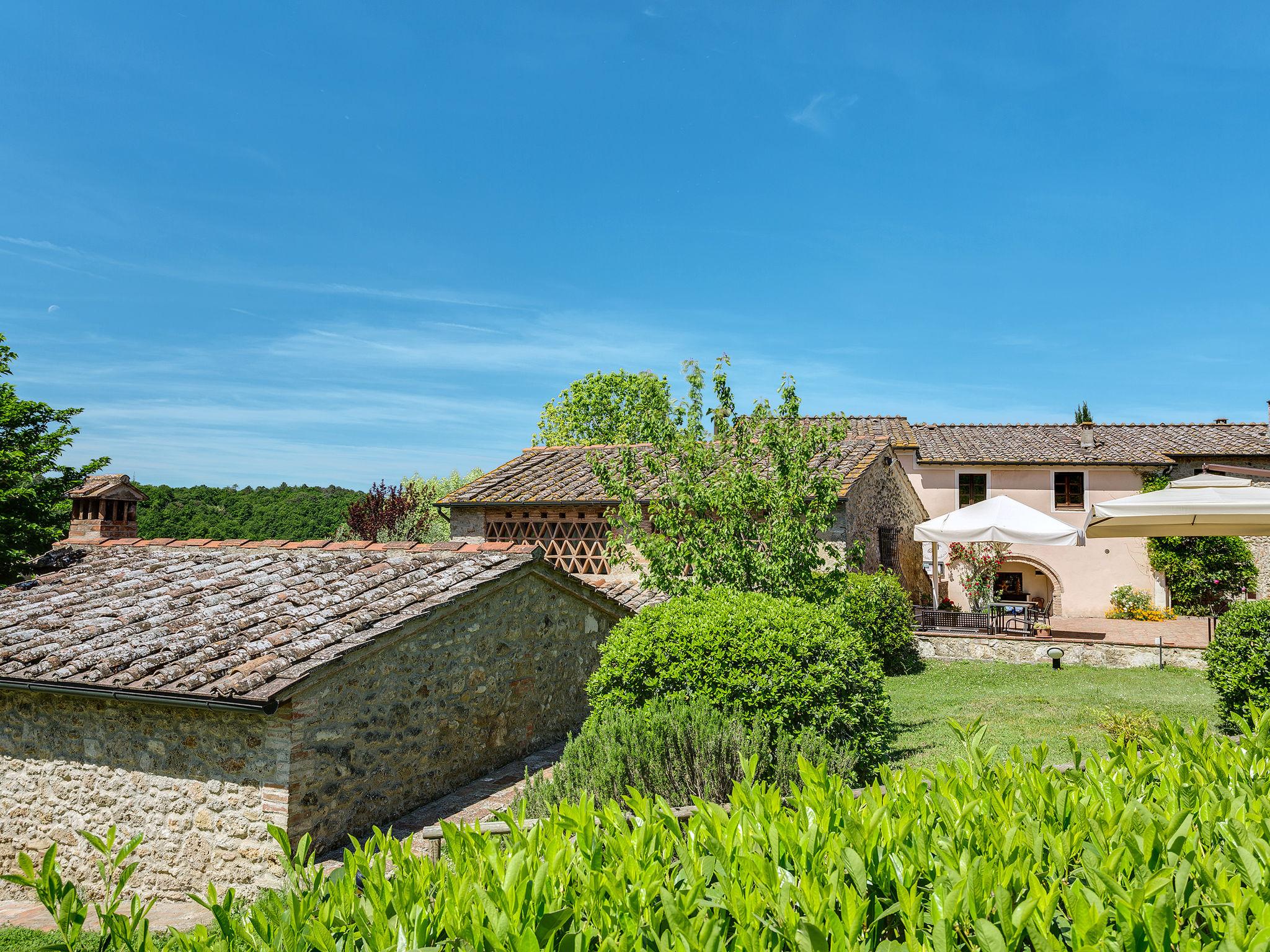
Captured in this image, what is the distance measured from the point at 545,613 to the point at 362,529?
24.7 meters

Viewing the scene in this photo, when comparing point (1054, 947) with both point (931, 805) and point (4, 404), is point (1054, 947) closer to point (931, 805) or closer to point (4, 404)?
point (931, 805)

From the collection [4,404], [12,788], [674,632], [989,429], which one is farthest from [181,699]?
[989,429]

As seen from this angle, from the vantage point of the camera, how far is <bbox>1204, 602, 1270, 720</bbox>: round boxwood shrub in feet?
30.5

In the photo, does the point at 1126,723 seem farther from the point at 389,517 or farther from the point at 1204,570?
the point at 389,517

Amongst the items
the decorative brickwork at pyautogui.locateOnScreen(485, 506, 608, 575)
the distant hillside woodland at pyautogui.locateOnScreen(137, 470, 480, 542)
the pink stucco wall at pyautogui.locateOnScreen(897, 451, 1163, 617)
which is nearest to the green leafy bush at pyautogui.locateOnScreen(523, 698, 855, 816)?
the decorative brickwork at pyautogui.locateOnScreen(485, 506, 608, 575)

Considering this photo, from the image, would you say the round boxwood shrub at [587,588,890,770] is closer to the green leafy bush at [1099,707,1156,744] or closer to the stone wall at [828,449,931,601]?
the green leafy bush at [1099,707,1156,744]

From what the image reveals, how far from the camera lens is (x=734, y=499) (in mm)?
10094

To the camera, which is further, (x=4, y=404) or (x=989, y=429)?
(x=989, y=429)

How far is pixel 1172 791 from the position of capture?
11.3 ft

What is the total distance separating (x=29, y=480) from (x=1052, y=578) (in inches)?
1060

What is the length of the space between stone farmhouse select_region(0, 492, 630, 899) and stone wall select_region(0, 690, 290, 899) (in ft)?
0.06

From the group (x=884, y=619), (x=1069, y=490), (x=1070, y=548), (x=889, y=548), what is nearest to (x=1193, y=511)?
(x=884, y=619)

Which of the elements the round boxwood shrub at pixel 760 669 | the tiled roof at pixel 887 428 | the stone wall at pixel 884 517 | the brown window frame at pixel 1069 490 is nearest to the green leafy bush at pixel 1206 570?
the brown window frame at pixel 1069 490

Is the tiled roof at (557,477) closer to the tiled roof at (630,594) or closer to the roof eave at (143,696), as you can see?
the tiled roof at (630,594)
